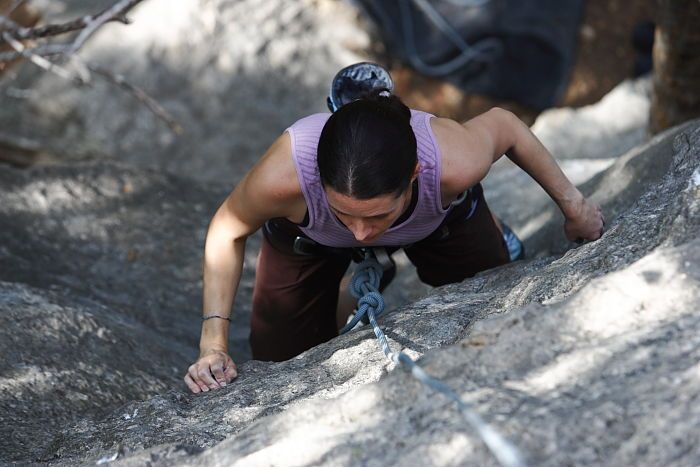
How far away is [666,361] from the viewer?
1.41 metres

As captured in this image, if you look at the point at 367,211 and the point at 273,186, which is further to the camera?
the point at 273,186

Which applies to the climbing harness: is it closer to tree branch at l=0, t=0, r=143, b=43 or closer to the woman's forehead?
the woman's forehead

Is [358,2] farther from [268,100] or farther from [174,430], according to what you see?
[174,430]

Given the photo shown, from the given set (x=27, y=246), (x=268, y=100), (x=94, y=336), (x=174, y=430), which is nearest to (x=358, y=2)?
(x=268, y=100)

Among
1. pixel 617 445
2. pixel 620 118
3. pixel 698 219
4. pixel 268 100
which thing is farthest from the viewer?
pixel 620 118

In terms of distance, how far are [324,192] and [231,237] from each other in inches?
11.2

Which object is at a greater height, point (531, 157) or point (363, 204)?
point (363, 204)

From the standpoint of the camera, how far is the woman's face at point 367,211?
195cm

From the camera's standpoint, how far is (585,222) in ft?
7.88

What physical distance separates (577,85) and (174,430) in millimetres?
4196

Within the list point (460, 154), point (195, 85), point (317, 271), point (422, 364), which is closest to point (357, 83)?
point (460, 154)

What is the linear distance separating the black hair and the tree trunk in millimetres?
1895

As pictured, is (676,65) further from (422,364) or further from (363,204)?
(422,364)

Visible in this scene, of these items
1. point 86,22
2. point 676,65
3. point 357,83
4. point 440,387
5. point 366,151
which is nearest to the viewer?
point 440,387
